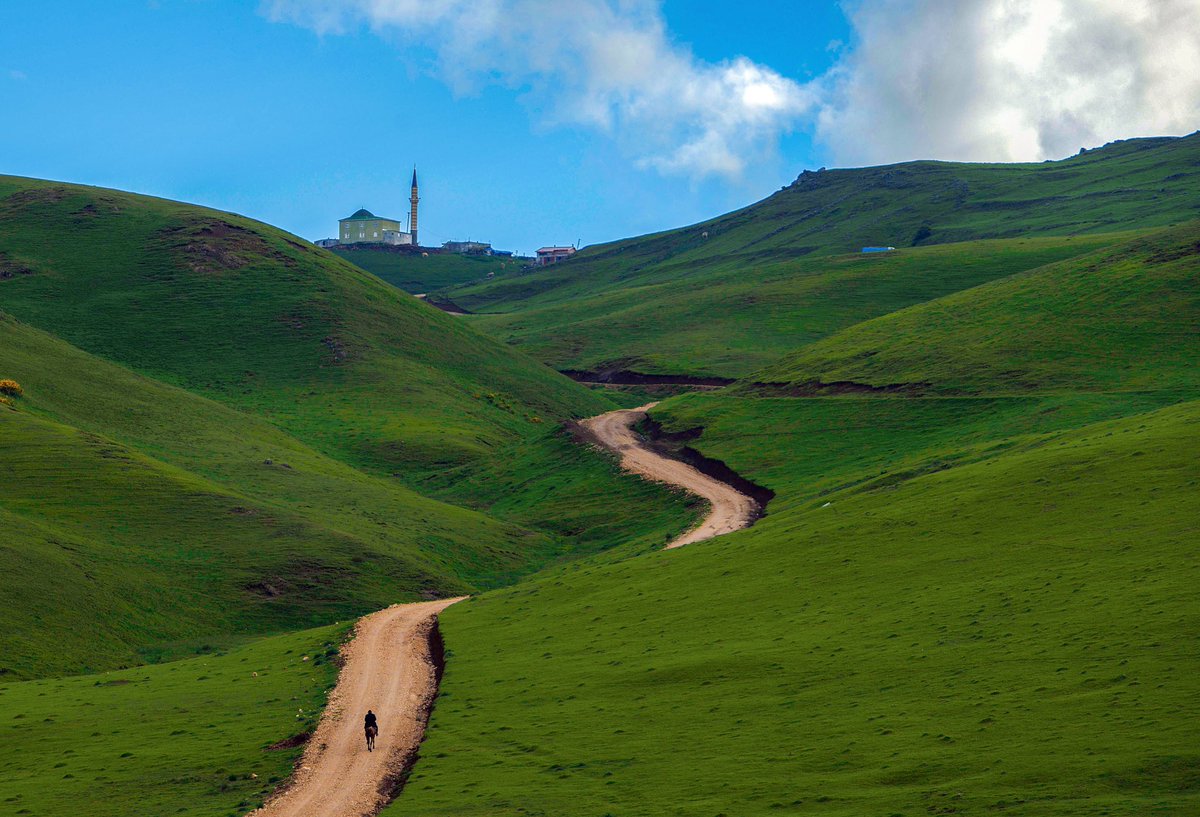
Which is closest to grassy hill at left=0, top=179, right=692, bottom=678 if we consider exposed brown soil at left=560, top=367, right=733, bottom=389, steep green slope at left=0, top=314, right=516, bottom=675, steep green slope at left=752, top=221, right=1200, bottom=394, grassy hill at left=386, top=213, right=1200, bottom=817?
steep green slope at left=0, top=314, right=516, bottom=675

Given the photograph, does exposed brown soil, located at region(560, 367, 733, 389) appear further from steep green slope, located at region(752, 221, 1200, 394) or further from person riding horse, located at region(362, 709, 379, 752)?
person riding horse, located at region(362, 709, 379, 752)

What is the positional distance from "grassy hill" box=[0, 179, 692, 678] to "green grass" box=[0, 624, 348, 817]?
7022 millimetres

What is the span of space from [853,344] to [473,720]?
96.5m

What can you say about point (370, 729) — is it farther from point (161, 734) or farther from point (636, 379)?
point (636, 379)

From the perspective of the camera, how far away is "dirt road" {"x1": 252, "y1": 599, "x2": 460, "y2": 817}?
36250 millimetres

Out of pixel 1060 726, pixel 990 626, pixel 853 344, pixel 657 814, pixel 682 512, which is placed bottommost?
pixel 657 814

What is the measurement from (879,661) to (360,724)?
19126 mm

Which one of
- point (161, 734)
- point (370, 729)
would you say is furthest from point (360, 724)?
point (161, 734)

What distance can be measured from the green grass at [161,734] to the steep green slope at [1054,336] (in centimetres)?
6918

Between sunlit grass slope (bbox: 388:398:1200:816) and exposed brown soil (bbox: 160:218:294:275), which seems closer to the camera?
sunlit grass slope (bbox: 388:398:1200:816)

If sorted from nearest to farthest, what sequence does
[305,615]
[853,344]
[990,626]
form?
[990,626] → [305,615] → [853,344]

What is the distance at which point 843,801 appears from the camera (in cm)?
2998

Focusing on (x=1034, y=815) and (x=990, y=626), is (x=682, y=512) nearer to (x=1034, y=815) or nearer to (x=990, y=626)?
(x=990, y=626)

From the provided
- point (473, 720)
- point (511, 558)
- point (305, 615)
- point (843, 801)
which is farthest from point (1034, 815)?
point (511, 558)
